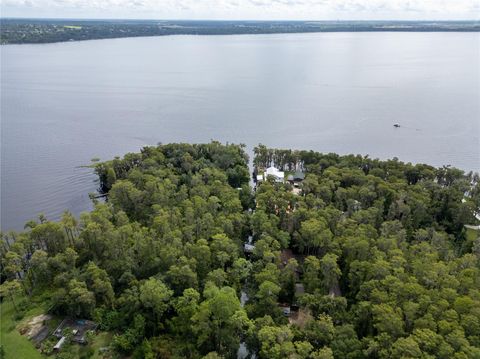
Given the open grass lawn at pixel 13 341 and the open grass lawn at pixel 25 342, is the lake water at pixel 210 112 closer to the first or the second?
the open grass lawn at pixel 13 341

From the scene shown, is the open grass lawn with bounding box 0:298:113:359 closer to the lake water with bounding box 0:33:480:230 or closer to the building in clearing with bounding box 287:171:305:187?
the lake water with bounding box 0:33:480:230

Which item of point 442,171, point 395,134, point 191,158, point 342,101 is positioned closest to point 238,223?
point 191,158

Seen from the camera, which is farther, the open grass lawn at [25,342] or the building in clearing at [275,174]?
the building in clearing at [275,174]

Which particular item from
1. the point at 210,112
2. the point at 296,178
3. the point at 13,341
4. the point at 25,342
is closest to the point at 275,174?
the point at 296,178

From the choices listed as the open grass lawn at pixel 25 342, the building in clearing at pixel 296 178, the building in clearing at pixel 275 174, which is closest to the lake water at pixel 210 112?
the building in clearing at pixel 275 174

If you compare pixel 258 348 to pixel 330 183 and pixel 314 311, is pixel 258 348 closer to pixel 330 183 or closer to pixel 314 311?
pixel 314 311

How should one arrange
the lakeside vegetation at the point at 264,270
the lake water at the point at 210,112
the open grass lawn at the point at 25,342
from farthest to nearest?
the lake water at the point at 210,112 → the open grass lawn at the point at 25,342 → the lakeside vegetation at the point at 264,270
